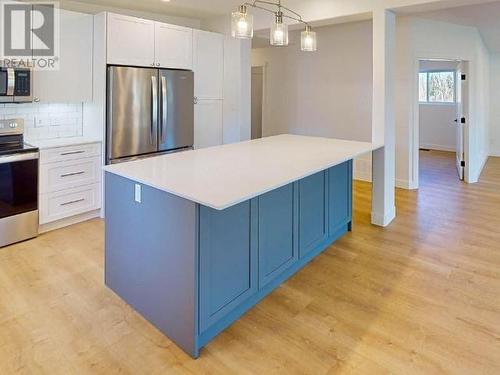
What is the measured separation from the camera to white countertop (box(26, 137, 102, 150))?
364cm

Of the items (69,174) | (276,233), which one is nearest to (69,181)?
(69,174)

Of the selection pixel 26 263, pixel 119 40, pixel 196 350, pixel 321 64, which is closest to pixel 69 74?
pixel 119 40

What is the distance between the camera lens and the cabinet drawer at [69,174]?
3.62m

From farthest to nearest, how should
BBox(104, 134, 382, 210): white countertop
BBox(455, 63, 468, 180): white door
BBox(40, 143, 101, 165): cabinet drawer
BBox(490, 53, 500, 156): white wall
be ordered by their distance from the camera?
BBox(490, 53, 500, 156): white wall → BBox(455, 63, 468, 180): white door → BBox(40, 143, 101, 165): cabinet drawer → BBox(104, 134, 382, 210): white countertop

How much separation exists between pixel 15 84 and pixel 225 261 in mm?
2700

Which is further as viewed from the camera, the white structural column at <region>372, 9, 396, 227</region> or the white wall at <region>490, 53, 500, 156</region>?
the white wall at <region>490, 53, 500, 156</region>

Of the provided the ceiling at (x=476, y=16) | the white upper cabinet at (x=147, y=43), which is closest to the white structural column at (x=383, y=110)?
the ceiling at (x=476, y=16)

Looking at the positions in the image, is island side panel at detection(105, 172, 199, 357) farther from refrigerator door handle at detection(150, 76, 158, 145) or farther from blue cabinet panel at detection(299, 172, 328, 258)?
refrigerator door handle at detection(150, 76, 158, 145)

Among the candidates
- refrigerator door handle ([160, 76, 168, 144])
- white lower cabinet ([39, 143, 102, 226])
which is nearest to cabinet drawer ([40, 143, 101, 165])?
white lower cabinet ([39, 143, 102, 226])

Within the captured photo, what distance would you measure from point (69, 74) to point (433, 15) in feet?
15.2

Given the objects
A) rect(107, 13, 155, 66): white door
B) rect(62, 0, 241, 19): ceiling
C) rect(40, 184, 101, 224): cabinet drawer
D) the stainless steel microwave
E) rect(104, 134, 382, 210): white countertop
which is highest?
rect(62, 0, 241, 19): ceiling

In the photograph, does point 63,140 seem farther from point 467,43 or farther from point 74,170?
point 467,43

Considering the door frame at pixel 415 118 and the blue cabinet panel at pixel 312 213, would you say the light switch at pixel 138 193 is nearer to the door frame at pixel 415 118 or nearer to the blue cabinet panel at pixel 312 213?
the blue cabinet panel at pixel 312 213

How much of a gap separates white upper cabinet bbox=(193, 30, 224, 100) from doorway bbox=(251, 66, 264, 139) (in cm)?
251
